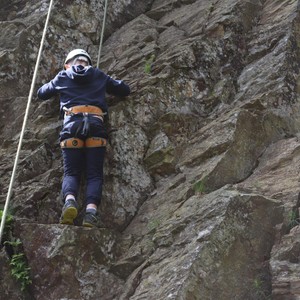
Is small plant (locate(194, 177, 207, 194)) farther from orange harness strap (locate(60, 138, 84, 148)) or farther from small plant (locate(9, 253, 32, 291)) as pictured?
small plant (locate(9, 253, 32, 291))

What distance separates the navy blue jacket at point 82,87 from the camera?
25.9ft

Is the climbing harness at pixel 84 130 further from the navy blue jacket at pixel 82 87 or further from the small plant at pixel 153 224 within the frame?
the small plant at pixel 153 224

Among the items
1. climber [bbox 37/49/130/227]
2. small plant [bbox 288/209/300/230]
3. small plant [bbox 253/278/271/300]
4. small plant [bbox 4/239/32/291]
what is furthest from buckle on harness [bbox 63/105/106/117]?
small plant [bbox 253/278/271/300]

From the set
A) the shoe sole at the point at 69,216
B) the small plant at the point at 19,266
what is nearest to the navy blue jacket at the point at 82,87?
the shoe sole at the point at 69,216

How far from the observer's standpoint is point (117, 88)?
27.7 ft

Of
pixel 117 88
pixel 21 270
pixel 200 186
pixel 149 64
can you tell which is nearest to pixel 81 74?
pixel 117 88

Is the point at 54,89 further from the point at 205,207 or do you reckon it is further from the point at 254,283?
the point at 254,283

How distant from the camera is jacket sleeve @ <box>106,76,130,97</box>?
8.37 meters

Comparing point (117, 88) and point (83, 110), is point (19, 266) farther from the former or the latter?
point (117, 88)

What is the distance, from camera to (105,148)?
25.0 feet

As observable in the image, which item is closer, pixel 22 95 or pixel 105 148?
pixel 105 148

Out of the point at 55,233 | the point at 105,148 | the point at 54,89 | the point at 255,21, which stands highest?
the point at 255,21

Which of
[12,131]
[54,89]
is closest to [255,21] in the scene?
[54,89]

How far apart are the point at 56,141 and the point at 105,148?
3.73 ft
